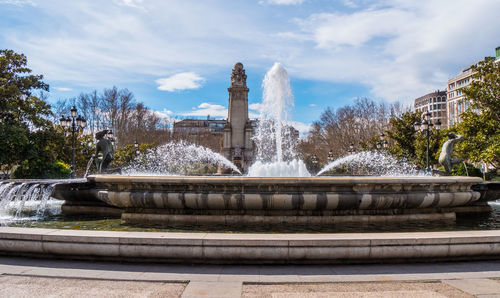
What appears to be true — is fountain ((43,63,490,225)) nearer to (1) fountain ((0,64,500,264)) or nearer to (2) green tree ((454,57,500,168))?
(1) fountain ((0,64,500,264))

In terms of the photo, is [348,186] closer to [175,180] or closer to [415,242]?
[415,242]

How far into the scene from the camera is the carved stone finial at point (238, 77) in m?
37.2

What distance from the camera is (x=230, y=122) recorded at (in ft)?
121

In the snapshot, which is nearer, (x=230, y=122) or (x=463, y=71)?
(x=230, y=122)

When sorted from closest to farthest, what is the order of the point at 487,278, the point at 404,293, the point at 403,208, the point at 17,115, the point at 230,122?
the point at 404,293 → the point at 487,278 → the point at 403,208 → the point at 17,115 → the point at 230,122

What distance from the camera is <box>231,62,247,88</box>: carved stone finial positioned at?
37.2 metres

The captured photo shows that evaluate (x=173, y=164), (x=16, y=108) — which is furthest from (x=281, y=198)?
(x=173, y=164)

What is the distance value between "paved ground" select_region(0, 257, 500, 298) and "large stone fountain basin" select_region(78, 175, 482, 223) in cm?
187

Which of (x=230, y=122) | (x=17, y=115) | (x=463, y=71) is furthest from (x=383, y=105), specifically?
(x=463, y=71)

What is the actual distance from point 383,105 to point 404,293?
5262cm

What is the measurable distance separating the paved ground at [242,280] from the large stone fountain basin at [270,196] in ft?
Answer: 6.12

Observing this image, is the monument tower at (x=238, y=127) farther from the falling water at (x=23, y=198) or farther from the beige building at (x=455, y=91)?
the beige building at (x=455, y=91)

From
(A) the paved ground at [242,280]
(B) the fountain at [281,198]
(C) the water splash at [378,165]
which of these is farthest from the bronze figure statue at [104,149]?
(C) the water splash at [378,165]

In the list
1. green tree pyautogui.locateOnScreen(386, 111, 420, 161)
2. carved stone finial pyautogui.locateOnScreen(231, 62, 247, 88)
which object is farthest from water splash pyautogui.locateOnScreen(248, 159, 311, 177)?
carved stone finial pyautogui.locateOnScreen(231, 62, 247, 88)
